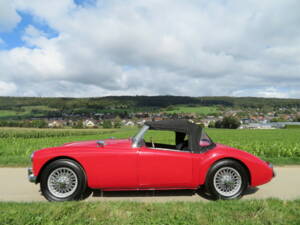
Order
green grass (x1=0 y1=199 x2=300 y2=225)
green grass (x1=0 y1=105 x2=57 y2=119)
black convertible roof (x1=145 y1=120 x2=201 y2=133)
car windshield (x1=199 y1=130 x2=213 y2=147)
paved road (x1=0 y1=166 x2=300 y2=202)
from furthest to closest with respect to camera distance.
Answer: green grass (x1=0 y1=105 x2=57 y2=119), car windshield (x1=199 y1=130 x2=213 y2=147), black convertible roof (x1=145 y1=120 x2=201 y2=133), paved road (x1=0 y1=166 x2=300 y2=202), green grass (x1=0 y1=199 x2=300 y2=225)

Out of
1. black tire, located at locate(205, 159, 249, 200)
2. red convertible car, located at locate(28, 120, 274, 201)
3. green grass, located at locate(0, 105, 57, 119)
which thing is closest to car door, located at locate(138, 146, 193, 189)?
red convertible car, located at locate(28, 120, 274, 201)

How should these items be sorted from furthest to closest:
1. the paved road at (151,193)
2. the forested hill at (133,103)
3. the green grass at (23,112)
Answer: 1. the forested hill at (133,103)
2. the green grass at (23,112)
3. the paved road at (151,193)

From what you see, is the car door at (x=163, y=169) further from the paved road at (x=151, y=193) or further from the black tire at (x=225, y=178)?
the black tire at (x=225, y=178)

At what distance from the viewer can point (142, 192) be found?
12.7ft

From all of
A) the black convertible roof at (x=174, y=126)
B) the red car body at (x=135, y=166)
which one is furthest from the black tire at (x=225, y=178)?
the black convertible roof at (x=174, y=126)

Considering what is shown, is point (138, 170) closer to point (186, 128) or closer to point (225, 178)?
point (186, 128)

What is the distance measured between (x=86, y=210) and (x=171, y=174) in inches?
56.4

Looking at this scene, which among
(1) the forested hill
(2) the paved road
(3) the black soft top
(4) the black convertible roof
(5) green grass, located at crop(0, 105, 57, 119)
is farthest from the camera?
(1) the forested hill

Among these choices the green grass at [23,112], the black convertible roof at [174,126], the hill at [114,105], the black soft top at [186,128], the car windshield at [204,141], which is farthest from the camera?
the hill at [114,105]

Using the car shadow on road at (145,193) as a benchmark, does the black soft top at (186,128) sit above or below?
above

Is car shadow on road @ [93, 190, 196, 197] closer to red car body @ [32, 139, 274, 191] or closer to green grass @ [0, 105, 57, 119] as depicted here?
red car body @ [32, 139, 274, 191]

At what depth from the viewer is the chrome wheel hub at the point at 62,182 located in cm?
350

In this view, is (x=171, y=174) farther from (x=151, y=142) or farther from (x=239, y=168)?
(x=239, y=168)

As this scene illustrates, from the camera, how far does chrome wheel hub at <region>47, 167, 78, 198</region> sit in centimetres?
350
